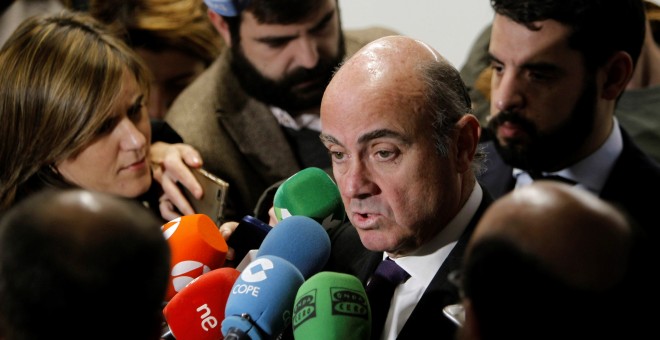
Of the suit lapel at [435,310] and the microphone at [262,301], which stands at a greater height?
the microphone at [262,301]

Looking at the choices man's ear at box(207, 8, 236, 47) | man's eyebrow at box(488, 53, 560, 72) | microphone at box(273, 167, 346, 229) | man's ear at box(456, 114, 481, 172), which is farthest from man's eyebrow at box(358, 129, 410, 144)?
man's ear at box(207, 8, 236, 47)

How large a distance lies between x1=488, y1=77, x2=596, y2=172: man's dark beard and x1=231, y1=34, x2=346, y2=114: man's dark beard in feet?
2.13

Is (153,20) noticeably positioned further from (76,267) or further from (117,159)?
(76,267)

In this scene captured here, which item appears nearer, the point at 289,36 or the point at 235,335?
the point at 235,335

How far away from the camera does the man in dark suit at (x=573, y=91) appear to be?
2.03 meters

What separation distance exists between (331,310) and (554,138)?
1004 mm

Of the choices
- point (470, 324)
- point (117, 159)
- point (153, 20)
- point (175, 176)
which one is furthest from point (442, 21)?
point (470, 324)

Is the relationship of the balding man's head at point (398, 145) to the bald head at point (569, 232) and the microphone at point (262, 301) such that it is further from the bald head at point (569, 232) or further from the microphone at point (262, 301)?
the bald head at point (569, 232)

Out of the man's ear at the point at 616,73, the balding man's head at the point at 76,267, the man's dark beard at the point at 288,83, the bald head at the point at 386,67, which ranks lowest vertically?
the man's dark beard at the point at 288,83

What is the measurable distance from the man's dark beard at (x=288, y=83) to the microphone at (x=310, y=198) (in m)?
1.04

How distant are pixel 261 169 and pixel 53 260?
1.69 m

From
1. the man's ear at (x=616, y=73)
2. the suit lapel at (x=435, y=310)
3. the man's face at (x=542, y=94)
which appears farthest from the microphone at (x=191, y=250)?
the man's ear at (x=616, y=73)

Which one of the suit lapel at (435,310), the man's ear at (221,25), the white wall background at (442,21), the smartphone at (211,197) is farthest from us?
the white wall background at (442,21)

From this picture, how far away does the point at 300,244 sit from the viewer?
4.80 feet
